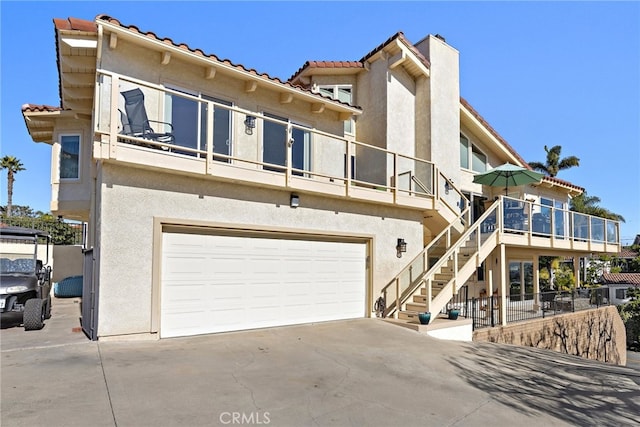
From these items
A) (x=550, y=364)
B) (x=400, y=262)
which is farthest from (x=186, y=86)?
(x=550, y=364)

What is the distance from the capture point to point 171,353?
253 inches

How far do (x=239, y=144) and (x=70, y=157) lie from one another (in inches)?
233

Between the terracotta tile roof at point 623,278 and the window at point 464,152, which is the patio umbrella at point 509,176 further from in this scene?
the terracotta tile roof at point 623,278

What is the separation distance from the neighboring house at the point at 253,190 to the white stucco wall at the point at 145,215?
24 mm

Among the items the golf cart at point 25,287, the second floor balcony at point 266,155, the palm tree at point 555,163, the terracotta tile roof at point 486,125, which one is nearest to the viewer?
the second floor balcony at point 266,155

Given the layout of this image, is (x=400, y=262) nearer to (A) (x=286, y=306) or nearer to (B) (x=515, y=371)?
(A) (x=286, y=306)

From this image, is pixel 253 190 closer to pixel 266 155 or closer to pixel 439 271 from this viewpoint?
pixel 266 155

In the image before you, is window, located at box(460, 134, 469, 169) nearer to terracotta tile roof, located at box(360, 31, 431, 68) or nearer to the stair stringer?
terracotta tile roof, located at box(360, 31, 431, 68)

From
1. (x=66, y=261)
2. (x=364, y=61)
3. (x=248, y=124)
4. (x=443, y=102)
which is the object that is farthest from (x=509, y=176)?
(x=66, y=261)

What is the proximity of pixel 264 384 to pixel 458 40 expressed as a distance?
16508mm

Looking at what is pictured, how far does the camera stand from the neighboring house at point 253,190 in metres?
7.31

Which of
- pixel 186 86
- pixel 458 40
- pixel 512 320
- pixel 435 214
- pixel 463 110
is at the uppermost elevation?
pixel 458 40

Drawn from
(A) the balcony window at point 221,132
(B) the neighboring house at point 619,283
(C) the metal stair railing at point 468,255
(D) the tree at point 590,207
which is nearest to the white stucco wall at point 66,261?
(A) the balcony window at point 221,132

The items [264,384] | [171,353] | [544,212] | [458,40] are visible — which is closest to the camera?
[264,384]
